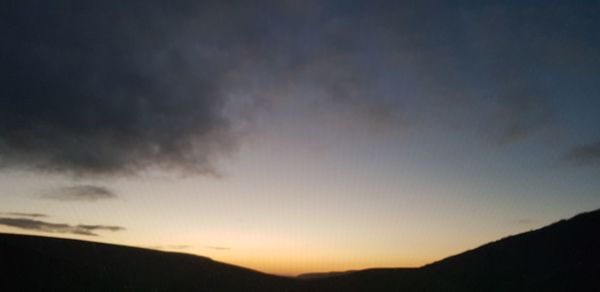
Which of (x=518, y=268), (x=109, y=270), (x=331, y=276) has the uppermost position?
(x=518, y=268)

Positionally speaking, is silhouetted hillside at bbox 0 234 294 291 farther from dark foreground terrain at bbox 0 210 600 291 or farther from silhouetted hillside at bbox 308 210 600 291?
silhouetted hillside at bbox 308 210 600 291

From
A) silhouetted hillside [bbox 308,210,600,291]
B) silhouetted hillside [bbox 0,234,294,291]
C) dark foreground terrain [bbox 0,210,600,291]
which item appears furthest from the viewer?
silhouetted hillside [bbox 308,210,600,291]

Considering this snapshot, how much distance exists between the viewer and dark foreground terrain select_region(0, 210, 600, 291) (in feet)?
172

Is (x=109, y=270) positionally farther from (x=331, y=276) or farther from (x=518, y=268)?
(x=518, y=268)

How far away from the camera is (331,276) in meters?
69.3

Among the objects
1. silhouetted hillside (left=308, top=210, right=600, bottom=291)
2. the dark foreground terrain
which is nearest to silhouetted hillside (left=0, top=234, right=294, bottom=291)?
the dark foreground terrain

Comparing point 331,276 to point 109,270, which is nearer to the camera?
point 109,270

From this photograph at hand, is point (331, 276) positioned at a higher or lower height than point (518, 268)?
lower

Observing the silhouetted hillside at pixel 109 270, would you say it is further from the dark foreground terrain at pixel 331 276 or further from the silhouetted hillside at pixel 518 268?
the silhouetted hillside at pixel 518 268

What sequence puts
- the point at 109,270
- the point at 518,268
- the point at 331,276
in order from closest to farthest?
the point at 109,270 < the point at 518,268 < the point at 331,276

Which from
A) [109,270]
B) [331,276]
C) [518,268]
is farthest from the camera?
[331,276]

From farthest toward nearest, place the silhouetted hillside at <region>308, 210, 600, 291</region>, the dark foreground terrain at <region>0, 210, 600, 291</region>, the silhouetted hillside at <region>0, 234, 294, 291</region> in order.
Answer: the silhouetted hillside at <region>308, 210, 600, 291</region> → the dark foreground terrain at <region>0, 210, 600, 291</region> → the silhouetted hillside at <region>0, 234, 294, 291</region>

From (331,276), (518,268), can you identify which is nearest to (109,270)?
(331,276)

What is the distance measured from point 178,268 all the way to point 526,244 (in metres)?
61.1
